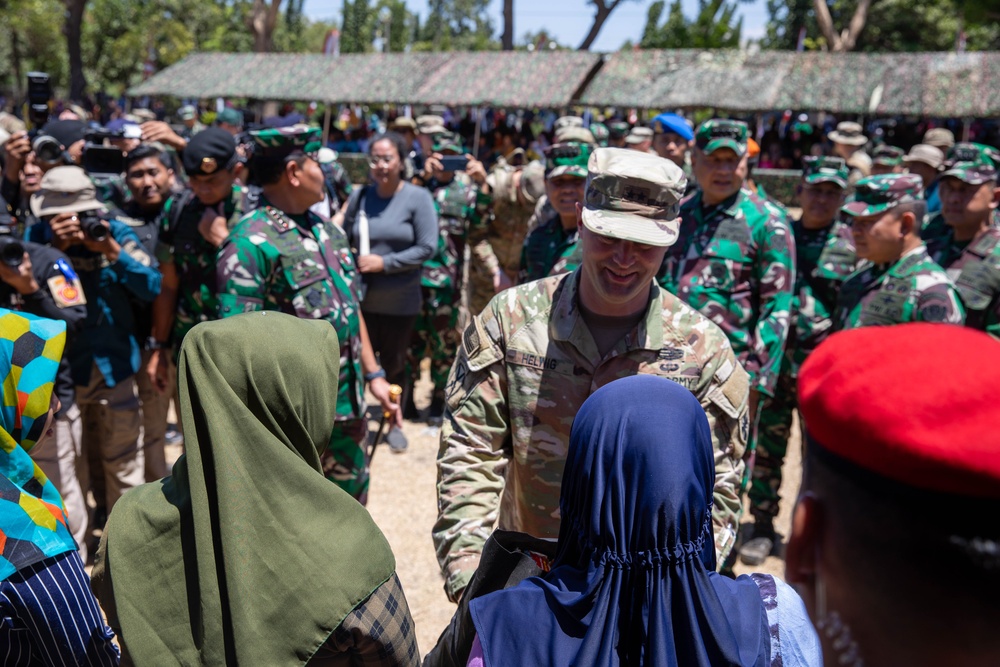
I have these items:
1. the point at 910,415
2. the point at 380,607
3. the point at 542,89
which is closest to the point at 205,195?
the point at 380,607

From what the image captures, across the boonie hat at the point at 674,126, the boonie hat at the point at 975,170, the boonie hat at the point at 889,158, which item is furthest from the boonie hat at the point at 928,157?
the boonie hat at the point at 975,170

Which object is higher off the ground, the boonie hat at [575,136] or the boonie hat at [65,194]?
the boonie hat at [575,136]

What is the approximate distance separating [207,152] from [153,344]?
44.1 inches

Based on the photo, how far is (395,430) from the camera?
6.66m

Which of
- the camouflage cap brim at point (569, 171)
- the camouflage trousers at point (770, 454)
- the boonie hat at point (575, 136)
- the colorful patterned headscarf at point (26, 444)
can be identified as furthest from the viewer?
the boonie hat at point (575, 136)

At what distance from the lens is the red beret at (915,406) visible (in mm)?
908

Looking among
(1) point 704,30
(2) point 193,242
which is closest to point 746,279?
(2) point 193,242

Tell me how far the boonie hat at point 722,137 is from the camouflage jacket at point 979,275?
5.11 ft

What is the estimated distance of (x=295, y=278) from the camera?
3.75 meters

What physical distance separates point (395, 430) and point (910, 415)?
19.4ft

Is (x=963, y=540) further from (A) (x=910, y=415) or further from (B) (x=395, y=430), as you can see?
(B) (x=395, y=430)

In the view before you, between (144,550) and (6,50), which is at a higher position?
(6,50)

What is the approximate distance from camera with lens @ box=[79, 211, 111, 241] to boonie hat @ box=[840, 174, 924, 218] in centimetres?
378

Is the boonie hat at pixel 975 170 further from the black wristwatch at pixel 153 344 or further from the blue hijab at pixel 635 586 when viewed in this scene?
the black wristwatch at pixel 153 344
